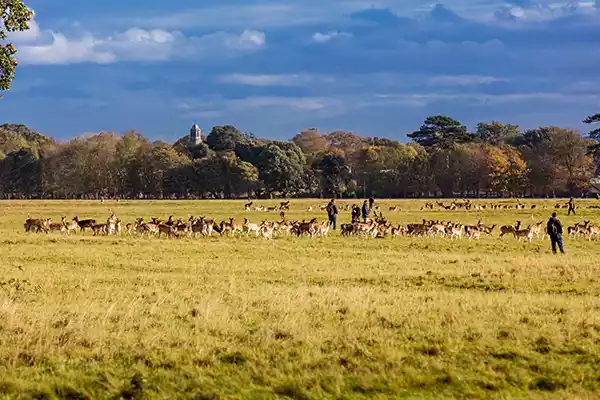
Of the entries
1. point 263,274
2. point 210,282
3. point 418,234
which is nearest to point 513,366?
point 210,282

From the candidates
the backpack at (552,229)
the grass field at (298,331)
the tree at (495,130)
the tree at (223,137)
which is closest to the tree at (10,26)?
the grass field at (298,331)

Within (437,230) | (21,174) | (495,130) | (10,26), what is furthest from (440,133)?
(10,26)

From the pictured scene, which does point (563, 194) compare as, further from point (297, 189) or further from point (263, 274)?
point (263, 274)

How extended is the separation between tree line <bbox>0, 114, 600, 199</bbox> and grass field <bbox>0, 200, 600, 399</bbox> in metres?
85.8

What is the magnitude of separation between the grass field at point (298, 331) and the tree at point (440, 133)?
115209 mm

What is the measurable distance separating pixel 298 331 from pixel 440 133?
432 feet

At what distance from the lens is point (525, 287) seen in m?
18.5

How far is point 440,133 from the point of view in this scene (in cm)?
14025

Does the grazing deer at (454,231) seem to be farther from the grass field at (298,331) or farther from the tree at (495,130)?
the tree at (495,130)

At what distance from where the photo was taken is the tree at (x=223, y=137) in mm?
142163

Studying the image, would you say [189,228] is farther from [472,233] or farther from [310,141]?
[310,141]

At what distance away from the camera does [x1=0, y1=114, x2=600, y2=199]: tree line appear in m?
105

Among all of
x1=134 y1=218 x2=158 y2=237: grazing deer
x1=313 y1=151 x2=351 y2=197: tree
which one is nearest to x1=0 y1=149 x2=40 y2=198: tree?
x1=313 y1=151 x2=351 y2=197: tree

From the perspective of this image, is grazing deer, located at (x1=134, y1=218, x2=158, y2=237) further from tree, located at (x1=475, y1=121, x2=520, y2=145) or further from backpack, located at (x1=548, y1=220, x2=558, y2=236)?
tree, located at (x1=475, y1=121, x2=520, y2=145)
